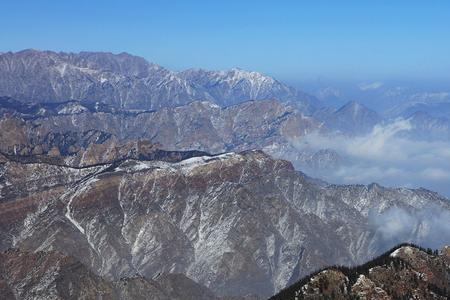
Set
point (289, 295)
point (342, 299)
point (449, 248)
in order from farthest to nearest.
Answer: point (449, 248) → point (289, 295) → point (342, 299)

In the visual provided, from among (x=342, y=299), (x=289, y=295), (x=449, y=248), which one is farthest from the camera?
(x=449, y=248)

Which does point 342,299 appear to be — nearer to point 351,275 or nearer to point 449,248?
point 351,275

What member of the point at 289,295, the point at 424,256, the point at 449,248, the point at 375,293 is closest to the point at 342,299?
the point at 375,293

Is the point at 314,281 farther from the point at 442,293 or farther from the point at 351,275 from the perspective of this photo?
the point at 442,293

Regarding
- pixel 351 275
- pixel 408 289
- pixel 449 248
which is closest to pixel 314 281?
pixel 351 275

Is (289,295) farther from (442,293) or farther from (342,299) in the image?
(442,293)

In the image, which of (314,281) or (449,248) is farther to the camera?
(449,248)
